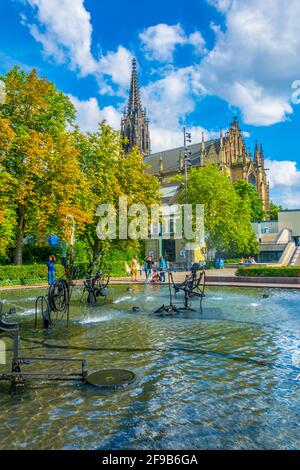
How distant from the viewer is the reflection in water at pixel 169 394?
4168 mm

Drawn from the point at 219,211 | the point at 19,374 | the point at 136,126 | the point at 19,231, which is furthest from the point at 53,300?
the point at 136,126

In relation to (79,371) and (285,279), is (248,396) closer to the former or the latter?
(79,371)

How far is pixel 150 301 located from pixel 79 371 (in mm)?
10249

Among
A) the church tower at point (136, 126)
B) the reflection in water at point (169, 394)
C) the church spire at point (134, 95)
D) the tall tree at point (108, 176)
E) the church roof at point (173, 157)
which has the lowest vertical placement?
the reflection in water at point (169, 394)

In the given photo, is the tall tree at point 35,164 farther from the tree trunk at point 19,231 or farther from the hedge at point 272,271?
the hedge at point 272,271

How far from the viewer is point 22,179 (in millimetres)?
25891

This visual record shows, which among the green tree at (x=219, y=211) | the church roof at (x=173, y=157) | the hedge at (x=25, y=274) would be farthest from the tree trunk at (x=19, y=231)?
the church roof at (x=173, y=157)

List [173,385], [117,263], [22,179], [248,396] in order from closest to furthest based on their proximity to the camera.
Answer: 1. [248,396]
2. [173,385]
3. [22,179]
4. [117,263]

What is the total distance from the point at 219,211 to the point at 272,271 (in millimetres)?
20893

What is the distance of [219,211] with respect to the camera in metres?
43.9

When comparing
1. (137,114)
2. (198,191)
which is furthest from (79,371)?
(137,114)

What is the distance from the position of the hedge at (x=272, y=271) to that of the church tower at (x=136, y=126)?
102 m

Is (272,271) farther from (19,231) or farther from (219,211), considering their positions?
(219,211)

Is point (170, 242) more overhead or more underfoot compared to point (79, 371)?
more overhead
